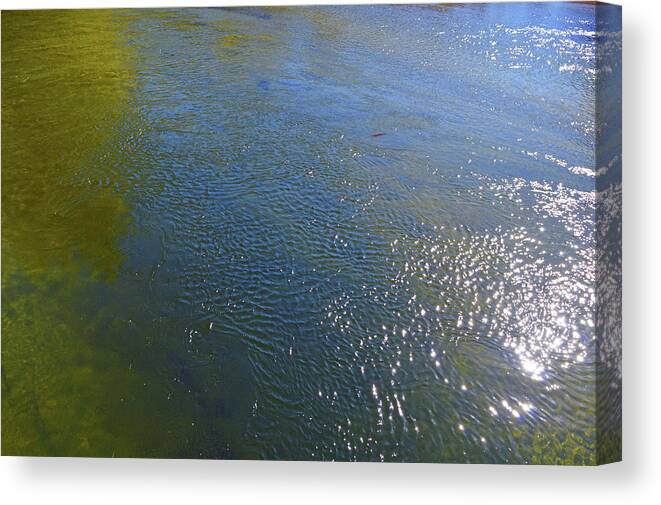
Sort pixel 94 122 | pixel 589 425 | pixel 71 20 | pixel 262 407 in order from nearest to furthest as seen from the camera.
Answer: pixel 589 425 < pixel 262 407 < pixel 71 20 < pixel 94 122

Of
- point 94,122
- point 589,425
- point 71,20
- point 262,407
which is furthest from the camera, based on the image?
point 94,122

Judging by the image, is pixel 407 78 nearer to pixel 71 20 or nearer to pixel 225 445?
pixel 71 20

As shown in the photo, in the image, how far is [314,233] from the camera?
317 cm

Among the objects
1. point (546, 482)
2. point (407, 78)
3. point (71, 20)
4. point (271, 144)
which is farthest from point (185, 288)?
point (546, 482)

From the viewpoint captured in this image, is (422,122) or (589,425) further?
(422,122)

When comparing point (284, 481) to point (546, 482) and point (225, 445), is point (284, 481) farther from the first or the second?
A: point (546, 482)

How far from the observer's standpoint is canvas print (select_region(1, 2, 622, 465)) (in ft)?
8.78

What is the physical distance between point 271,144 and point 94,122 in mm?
960

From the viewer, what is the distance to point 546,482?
8.51 ft

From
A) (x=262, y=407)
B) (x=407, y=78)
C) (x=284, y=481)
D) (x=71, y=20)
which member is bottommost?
(x=284, y=481)

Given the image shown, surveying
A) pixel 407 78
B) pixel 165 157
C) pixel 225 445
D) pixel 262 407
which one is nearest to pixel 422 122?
pixel 407 78

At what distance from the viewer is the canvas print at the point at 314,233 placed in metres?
2.68

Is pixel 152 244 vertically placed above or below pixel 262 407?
above

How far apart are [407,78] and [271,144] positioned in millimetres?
835
